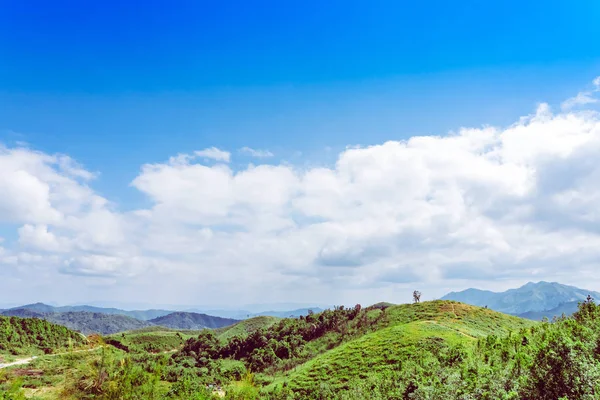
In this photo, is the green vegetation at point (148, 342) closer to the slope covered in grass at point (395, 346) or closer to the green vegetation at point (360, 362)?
the green vegetation at point (360, 362)

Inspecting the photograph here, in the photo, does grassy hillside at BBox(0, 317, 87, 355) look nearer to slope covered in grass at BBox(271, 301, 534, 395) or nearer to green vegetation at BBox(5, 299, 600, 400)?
green vegetation at BBox(5, 299, 600, 400)

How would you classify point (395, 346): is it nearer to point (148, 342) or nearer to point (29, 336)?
point (148, 342)

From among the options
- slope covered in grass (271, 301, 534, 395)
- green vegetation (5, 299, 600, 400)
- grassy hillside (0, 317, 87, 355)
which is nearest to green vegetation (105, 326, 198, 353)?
green vegetation (5, 299, 600, 400)

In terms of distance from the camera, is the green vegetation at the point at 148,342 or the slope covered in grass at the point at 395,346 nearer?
the slope covered in grass at the point at 395,346

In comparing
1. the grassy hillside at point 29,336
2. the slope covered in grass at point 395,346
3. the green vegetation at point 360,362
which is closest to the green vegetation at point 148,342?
the green vegetation at point 360,362

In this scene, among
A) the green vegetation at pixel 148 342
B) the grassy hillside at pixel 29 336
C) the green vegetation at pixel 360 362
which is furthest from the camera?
the green vegetation at pixel 148 342

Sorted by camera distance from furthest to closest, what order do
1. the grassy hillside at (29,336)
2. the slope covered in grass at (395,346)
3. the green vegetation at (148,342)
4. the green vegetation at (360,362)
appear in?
the green vegetation at (148,342) → the grassy hillside at (29,336) → the slope covered in grass at (395,346) → the green vegetation at (360,362)

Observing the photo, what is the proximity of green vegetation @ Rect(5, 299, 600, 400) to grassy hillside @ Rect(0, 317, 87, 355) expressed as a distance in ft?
73.2

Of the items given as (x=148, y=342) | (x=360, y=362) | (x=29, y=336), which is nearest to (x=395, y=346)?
(x=360, y=362)

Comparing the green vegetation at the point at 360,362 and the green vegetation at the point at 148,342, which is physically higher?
the green vegetation at the point at 360,362

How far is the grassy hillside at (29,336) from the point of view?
12644cm

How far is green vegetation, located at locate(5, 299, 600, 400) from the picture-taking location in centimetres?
2106

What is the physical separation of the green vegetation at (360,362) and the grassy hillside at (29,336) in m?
22.3

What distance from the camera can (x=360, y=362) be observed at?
65.2m
